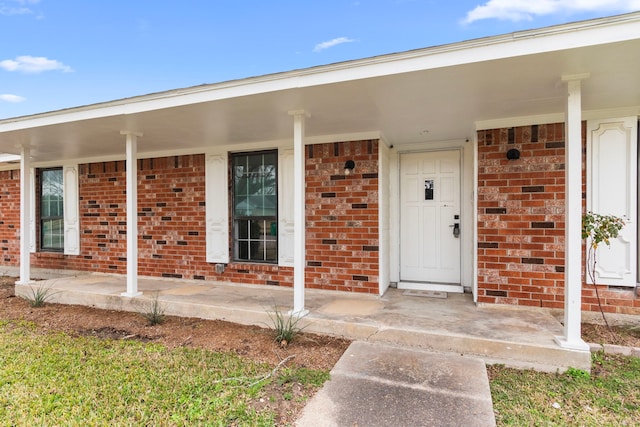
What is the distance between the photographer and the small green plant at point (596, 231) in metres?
3.30

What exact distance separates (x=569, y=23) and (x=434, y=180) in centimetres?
297

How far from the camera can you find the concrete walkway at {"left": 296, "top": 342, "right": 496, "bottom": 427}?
216 cm

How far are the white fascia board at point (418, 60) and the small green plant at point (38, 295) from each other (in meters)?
3.15

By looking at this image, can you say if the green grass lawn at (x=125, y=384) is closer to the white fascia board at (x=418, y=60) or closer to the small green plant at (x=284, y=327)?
the small green plant at (x=284, y=327)

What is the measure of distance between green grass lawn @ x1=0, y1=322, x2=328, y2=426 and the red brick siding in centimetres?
210

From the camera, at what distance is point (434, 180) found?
517 cm

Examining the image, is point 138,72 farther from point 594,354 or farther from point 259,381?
point 594,354

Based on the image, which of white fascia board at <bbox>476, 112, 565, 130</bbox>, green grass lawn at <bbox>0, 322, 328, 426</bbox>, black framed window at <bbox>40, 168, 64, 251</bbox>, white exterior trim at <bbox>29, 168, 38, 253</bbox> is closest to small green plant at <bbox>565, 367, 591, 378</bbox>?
green grass lawn at <bbox>0, 322, 328, 426</bbox>

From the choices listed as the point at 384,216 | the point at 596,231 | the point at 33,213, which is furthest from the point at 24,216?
the point at 596,231

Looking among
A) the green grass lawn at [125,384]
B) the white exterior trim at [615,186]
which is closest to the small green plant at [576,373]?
the white exterior trim at [615,186]

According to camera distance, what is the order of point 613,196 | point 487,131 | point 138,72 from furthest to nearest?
1. point 138,72
2. point 487,131
3. point 613,196

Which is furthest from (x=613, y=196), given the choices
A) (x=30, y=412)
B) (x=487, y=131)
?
(x=30, y=412)

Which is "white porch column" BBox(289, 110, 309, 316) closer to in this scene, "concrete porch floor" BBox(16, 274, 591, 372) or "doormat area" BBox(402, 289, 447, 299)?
"concrete porch floor" BBox(16, 274, 591, 372)

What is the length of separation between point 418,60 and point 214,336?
3317 millimetres
